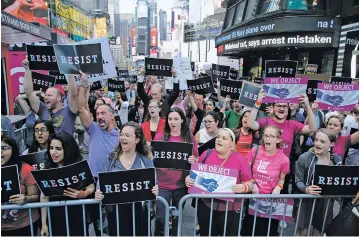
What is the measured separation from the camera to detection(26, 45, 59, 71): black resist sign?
530 cm

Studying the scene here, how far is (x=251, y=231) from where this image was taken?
3.81 meters

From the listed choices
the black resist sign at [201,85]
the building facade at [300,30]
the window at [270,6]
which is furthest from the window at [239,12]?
the black resist sign at [201,85]

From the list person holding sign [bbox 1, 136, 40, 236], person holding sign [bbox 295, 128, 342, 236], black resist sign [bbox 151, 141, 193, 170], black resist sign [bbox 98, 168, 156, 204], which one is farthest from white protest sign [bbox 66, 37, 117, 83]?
person holding sign [bbox 295, 128, 342, 236]

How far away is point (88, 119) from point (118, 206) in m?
1.43

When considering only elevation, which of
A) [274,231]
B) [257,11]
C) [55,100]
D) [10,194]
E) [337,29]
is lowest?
[274,231]

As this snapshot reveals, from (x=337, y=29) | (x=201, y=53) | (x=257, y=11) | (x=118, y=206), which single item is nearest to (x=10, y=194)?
(x=118, y=206)

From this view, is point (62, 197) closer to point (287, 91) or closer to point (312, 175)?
point (312, 175)

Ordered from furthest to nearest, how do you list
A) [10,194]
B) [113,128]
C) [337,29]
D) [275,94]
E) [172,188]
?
1. [337,29]
2. [275,94]
3. [113,128]
4. [172,188]
5. [10,194]

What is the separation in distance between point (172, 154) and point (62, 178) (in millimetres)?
1342

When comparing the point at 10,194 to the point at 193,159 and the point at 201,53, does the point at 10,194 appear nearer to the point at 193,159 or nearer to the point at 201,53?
the point at 193,159

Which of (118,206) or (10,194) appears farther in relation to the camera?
(118,206)

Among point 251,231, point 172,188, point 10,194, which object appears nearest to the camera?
point 10,194

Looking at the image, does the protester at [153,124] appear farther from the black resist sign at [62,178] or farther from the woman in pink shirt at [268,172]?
the black resist sign at [62,178]

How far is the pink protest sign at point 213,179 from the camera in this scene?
3.39 meters
